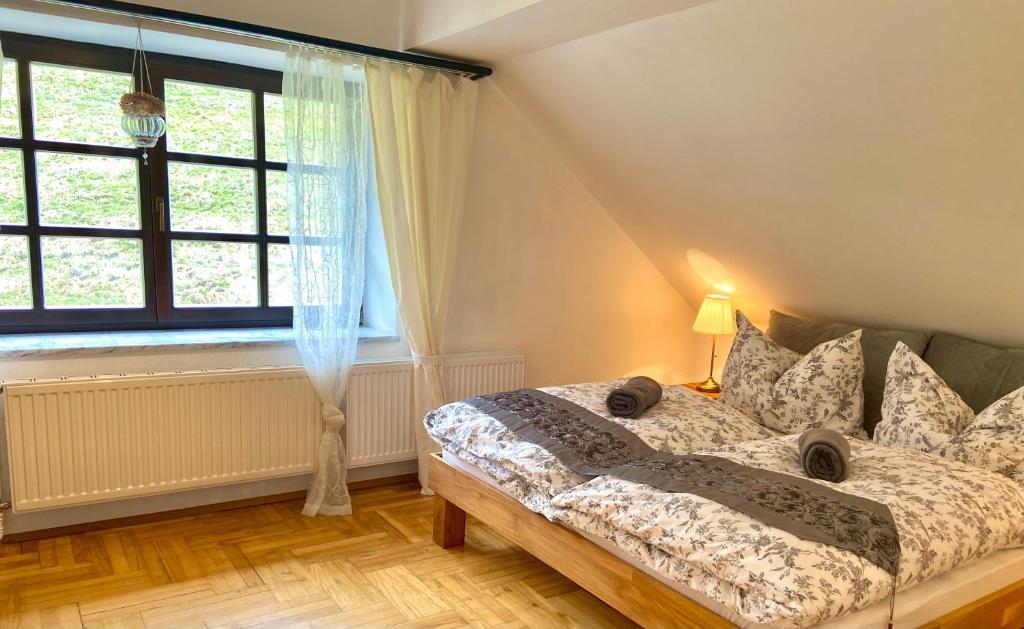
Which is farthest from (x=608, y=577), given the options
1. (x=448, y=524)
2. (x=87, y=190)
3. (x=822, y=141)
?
(x=87, y=190)

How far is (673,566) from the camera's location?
1.95m

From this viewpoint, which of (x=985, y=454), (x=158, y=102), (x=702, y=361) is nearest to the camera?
(x=985, y=454)

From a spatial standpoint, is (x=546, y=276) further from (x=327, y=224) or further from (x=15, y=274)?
(x=15, y=274)

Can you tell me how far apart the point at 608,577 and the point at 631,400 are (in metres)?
0.79

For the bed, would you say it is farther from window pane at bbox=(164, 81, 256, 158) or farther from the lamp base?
window pane at bbox=(164, 81, 256, 158)

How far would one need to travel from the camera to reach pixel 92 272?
325 centimetres

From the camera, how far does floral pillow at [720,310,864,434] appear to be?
9.75ft

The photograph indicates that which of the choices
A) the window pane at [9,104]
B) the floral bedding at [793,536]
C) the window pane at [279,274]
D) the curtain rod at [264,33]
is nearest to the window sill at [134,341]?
the window pane at [279,274]

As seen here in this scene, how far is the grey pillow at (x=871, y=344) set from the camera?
10.0ft

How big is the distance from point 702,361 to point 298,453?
2516mm

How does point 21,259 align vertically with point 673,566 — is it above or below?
above

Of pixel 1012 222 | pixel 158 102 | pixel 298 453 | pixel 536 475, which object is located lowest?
pixel 298 453

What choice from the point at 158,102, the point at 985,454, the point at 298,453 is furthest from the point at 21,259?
the point at 985,454

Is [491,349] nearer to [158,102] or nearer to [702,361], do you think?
[702,361]
